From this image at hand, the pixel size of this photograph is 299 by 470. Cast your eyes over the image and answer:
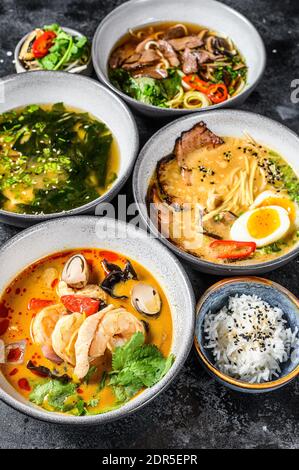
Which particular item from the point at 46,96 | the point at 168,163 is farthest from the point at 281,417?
the point at 46,96

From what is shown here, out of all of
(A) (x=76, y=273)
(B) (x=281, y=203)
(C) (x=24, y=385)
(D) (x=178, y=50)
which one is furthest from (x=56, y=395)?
(D) (x=178, y=50)

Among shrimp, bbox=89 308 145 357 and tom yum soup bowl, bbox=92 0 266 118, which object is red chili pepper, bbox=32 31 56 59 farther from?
shrimp, bbox=89 308 145 357

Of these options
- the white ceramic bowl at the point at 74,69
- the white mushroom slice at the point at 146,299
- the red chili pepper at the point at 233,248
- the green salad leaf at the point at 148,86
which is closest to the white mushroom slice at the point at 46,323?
the white mushroom slice at the point at 146,299

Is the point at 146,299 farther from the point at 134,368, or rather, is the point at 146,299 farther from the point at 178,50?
the point at 178,50

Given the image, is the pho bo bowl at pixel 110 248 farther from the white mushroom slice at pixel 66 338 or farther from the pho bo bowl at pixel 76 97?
the pho bo bowl at pixel 76 97

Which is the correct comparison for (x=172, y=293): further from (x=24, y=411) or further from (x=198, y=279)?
(x=24, y=411)
